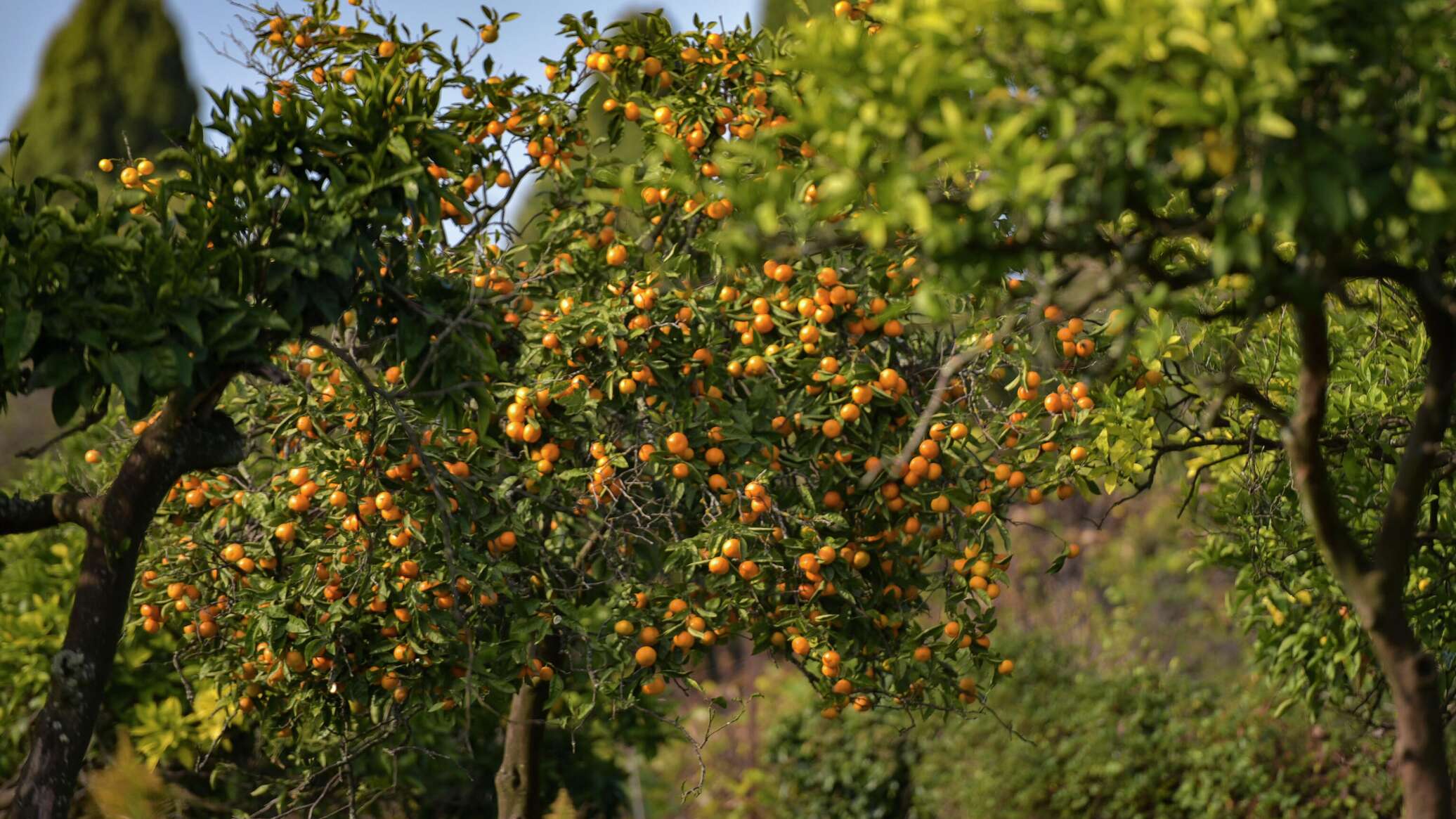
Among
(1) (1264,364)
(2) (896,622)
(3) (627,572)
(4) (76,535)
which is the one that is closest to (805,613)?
(2) (896,622)

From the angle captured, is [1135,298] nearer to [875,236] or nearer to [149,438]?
[875,236]

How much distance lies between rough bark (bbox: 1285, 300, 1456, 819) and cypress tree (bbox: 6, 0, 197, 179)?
756 inches

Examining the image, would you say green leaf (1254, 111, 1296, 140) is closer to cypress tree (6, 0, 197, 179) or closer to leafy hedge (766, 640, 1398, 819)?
leafy hedge (766, 640, 1398, 819)

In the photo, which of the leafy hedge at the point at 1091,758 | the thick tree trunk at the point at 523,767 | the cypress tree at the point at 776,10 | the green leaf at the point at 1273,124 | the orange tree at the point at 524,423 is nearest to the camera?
the green leaf at the point at 1273,124

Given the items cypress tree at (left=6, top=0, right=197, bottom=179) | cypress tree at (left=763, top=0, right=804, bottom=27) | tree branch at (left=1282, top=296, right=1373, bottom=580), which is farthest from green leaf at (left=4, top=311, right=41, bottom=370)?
cypress tree at (left=6, top=0, right=197, bottom=179)

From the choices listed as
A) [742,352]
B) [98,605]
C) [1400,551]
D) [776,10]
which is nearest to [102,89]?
[776,10]

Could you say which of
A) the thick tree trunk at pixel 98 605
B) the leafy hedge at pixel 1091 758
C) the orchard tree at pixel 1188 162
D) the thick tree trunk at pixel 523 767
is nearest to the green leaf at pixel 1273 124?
the orchard tree at pixel 1188 162

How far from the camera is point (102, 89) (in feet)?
63.3

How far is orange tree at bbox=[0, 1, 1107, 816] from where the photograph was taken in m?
3.15

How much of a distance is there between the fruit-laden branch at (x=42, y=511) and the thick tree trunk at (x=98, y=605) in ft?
0.12

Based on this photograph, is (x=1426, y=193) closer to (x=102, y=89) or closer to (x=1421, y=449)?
(x=1421, y=449)

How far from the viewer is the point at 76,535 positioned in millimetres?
5770

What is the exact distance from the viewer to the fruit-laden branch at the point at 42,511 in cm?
324

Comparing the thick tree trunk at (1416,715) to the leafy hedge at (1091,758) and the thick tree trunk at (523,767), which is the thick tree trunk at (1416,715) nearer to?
the leafy hedge at (1091,758)
